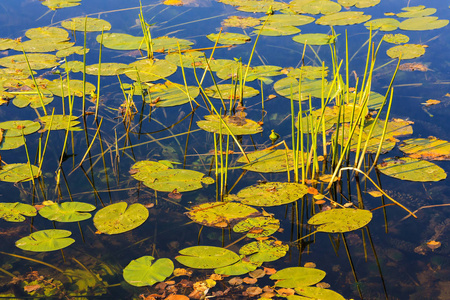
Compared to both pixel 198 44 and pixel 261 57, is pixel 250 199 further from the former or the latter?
pixel 198 44

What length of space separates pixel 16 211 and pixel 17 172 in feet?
1.48

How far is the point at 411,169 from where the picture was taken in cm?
282

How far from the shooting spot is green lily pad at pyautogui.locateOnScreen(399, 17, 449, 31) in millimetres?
5324

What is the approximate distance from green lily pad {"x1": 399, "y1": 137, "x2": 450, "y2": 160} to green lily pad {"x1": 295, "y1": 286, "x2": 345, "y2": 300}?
1437 mm

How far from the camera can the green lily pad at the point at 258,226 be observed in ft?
7.62

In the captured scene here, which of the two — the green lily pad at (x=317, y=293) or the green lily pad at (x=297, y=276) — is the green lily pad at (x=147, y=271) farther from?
the green lily pad at (x=317, y=293)

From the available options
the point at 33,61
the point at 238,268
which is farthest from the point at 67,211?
the point at 33,61

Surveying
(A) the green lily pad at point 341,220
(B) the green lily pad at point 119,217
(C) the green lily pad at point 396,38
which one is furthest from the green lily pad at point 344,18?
(B) the green lily pad at point 119,217

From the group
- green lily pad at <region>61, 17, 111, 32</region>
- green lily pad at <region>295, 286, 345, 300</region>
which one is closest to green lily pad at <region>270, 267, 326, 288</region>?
green lily pad at <region>295, 286, 345, 300</region>

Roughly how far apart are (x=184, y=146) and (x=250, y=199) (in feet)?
2.92

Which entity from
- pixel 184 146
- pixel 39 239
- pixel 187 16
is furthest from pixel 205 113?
pixel 187 16

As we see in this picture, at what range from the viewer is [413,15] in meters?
5.78

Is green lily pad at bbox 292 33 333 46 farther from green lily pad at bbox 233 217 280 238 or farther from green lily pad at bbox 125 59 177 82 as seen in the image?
green lily pad at bbox 233 217 280 238

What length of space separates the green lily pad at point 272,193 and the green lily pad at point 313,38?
2689 mm
